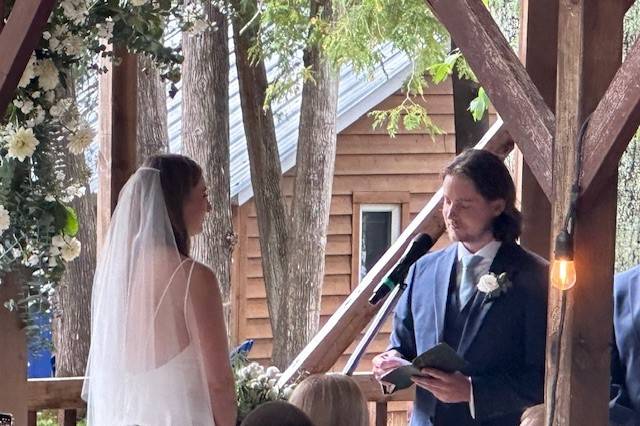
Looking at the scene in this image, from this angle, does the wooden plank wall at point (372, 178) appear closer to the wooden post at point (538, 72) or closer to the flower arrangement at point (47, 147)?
the wooden post at point (538, 72)

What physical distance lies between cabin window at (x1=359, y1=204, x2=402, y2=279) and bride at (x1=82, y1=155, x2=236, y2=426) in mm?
7680

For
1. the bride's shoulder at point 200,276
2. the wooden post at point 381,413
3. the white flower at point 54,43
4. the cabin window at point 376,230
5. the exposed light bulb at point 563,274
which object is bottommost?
the wooden post at point 381,413

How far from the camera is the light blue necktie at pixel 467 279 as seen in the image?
368 cm

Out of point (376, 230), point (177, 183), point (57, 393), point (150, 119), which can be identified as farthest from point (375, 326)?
point (376, 230)

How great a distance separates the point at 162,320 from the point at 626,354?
137cm

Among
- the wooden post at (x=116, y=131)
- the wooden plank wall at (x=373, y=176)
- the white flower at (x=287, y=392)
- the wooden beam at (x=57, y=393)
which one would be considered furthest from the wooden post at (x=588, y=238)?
the wooden plank wall at (x=373, y=176)

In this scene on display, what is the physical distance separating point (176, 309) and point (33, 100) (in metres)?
0.75

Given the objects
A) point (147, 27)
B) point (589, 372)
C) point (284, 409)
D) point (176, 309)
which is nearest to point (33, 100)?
point (147, 27)

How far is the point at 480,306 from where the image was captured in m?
3.63

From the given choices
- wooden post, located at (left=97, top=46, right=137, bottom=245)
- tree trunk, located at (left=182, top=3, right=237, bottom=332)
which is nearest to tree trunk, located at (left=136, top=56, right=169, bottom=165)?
tree trunk, located at (left=182, top=3, right=237, bottom=332)

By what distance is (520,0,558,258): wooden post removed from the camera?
14.3ft

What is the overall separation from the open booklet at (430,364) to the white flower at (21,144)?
1233 millimetres

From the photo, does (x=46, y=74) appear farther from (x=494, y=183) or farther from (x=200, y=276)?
(x=494, y=183)

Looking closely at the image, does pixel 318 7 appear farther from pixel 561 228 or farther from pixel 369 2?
pixel 561 228
